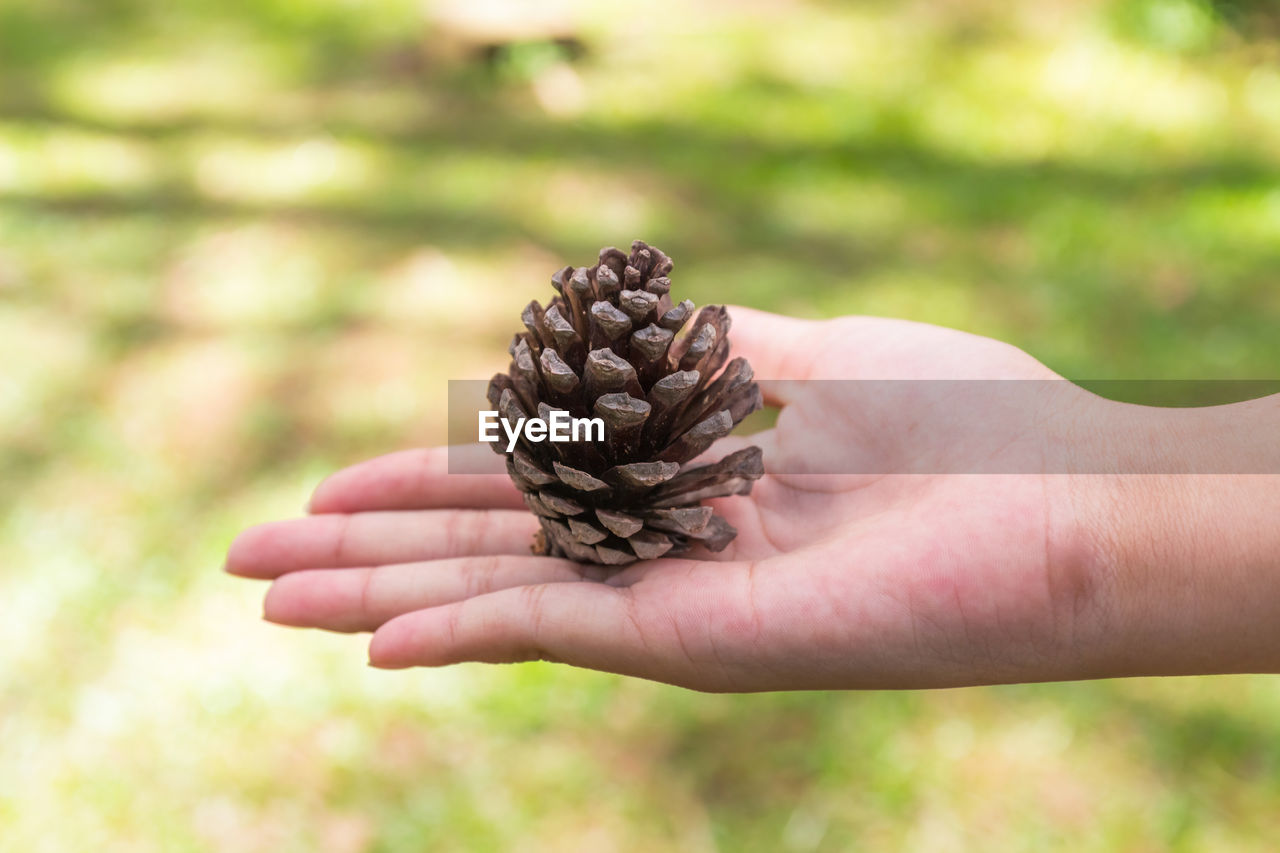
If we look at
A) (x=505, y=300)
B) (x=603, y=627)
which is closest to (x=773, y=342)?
(x=603, y=627)

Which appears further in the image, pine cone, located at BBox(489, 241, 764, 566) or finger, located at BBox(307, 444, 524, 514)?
finger, located at BBox(307, 444, 524, 514)

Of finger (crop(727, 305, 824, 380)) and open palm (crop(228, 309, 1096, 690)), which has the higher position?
finger (crop(727, 305, 824, 380))

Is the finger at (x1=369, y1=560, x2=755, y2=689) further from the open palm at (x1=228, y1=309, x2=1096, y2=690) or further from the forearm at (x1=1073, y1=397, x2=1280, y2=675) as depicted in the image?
A: the forearm at (x1=1073, y1=397, x2=1280, y2=675)

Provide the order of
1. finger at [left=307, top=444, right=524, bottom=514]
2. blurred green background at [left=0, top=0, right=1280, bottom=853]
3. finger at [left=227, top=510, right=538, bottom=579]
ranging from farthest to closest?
blurred green background at [left=0, top=0, right=1280, bottom=853] → finger at [left=307, top=444, right=524, bottom=514] → finger at [left=227, top=510, right=538, bottom=579]

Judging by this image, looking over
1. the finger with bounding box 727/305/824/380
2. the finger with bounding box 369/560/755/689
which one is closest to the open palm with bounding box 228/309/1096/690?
the finger with bounding box 369/560/755/689

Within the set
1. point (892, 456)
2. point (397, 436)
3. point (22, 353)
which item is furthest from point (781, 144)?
point (22, 353)

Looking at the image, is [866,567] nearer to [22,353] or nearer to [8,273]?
[22,353]

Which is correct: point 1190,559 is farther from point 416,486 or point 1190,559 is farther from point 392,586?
point 416,486
